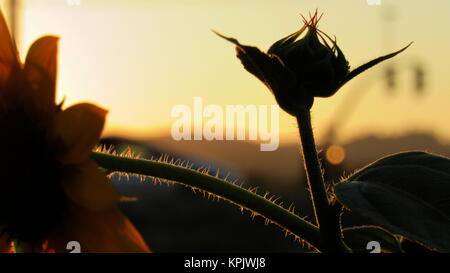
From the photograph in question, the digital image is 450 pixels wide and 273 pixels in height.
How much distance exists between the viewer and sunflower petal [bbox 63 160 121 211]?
521 millimetres

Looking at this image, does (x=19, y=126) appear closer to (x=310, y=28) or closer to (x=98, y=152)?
(x=98, y=152)

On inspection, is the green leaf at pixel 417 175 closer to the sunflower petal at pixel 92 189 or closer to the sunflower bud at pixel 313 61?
the sunflower bud at pixel 313 61

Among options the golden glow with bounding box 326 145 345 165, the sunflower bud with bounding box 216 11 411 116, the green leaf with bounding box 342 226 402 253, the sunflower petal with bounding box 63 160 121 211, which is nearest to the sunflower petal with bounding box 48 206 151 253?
the sunflower petal with bounding box 63 160 121 211

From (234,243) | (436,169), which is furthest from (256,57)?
(234,243)

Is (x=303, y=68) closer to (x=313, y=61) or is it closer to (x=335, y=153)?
(x=313, y=61)

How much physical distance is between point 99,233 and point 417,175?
330 mm

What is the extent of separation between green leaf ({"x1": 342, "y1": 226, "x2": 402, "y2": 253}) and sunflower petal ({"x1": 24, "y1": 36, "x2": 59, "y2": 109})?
0.46 meters

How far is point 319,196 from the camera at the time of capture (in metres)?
0.76

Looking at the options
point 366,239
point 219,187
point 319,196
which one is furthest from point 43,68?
point 366,239

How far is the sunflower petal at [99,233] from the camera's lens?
1.84 ft

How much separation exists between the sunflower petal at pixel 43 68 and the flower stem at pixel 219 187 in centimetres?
10

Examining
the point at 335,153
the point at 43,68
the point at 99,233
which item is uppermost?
the point at 335,153

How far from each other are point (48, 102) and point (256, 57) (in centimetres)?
22
